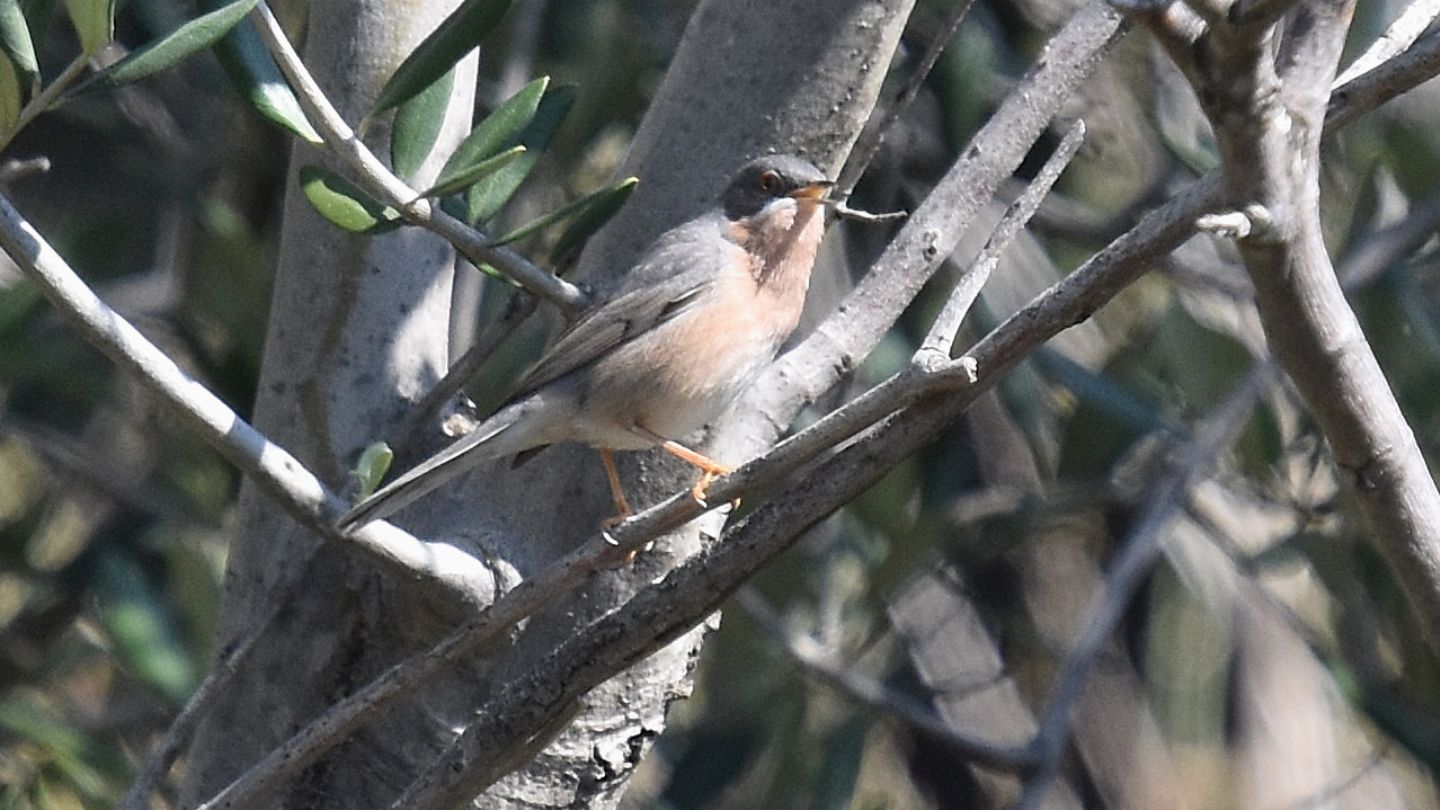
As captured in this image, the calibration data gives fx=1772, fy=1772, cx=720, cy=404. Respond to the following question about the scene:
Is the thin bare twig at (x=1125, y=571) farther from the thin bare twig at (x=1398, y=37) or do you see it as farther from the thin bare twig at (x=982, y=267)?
the thin bare twig at (x=982, y=267)

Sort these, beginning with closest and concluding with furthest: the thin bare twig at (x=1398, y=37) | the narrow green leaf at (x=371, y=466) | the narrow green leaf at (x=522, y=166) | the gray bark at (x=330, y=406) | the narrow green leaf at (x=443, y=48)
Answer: the thin bare twig at (x=1398, y=37) → the narrow green leaf at (x=371, y=466) → the narrow green leaf at (x=443, y=48) → the narrow green leaf at (x=522, y=166) → the gray bark at (x=330, y=406)

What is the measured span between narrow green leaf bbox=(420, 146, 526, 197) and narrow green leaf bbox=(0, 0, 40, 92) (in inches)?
24.5

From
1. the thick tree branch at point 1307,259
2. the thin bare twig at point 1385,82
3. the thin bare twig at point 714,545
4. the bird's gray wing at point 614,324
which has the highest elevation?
the bird's gray wing at point 614,324

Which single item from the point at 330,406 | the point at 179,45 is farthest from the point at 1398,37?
the point at 330,406

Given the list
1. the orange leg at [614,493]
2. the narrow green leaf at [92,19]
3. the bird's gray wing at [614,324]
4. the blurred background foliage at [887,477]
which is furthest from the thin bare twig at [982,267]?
the blurred background foliage at [887,477]

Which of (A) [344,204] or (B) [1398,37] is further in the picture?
(A) [344,204]

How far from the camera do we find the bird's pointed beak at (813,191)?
361cm

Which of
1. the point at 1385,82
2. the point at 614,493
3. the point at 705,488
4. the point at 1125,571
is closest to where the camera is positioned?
the point at 1385,82

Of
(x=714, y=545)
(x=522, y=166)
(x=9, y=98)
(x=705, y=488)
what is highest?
(x=522, y=166)

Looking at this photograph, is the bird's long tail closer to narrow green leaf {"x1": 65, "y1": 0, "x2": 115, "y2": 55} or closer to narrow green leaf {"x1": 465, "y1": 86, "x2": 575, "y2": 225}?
narrow green leaf {"x1": 465, "y1": 86, "x2": 575, "y2": 225}

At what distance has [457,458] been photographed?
3.32 m

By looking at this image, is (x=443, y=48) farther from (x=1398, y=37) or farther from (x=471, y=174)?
(x=1398, y=37)

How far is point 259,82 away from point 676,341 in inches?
65.7

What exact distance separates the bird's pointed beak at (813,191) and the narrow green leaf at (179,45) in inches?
52.2
